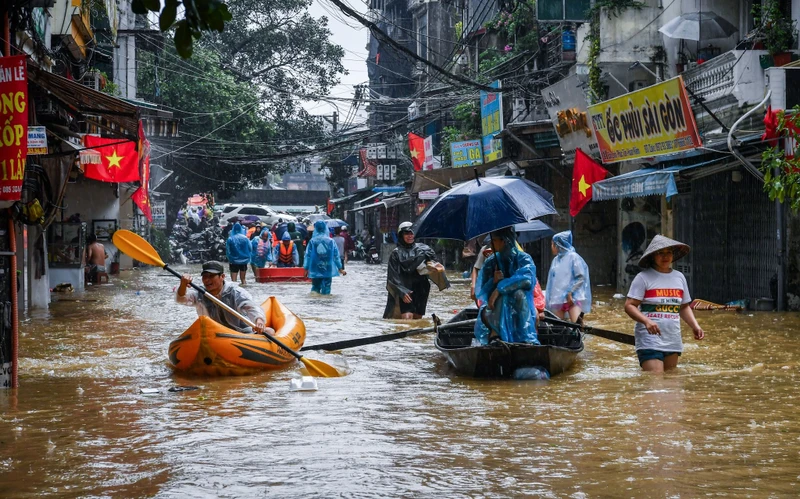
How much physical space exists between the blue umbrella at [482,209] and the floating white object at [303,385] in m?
1.93

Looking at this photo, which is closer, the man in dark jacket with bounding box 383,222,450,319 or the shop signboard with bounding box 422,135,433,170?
the man in dark jacket with bounding box 383,222,450,319

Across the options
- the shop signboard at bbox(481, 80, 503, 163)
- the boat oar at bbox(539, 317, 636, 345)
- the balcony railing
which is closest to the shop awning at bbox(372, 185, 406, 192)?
the shop signboard at bbox(481, 80, 503, 163)

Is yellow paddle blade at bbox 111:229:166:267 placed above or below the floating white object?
above

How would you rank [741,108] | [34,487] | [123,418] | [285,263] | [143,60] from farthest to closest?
[143,60]
[285,263]
[741,108]
[123,418]
[34,487]

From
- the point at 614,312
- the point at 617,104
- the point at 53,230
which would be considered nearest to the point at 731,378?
the point at 614,312

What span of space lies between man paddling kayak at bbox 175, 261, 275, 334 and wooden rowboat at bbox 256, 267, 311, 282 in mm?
16422

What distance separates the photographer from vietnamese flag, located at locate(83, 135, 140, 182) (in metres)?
20.6

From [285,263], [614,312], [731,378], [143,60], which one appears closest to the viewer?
[731,378]

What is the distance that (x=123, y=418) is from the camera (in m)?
8.02

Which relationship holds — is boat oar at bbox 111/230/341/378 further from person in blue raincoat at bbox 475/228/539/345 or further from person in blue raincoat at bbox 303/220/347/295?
person in blue raincoat at bbox 303/220/347/295

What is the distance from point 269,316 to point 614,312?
7730 mm

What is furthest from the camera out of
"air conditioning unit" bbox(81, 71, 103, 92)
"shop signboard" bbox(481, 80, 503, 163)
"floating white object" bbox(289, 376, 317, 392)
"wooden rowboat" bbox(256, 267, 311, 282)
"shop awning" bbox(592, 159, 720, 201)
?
"wooden rowboat" bbox(256, 267, 311, 282)

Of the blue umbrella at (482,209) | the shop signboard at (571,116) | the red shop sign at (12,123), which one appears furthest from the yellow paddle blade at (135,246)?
the shop signboard at (571,116)

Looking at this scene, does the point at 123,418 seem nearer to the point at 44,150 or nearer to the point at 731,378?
the point at 44,150
